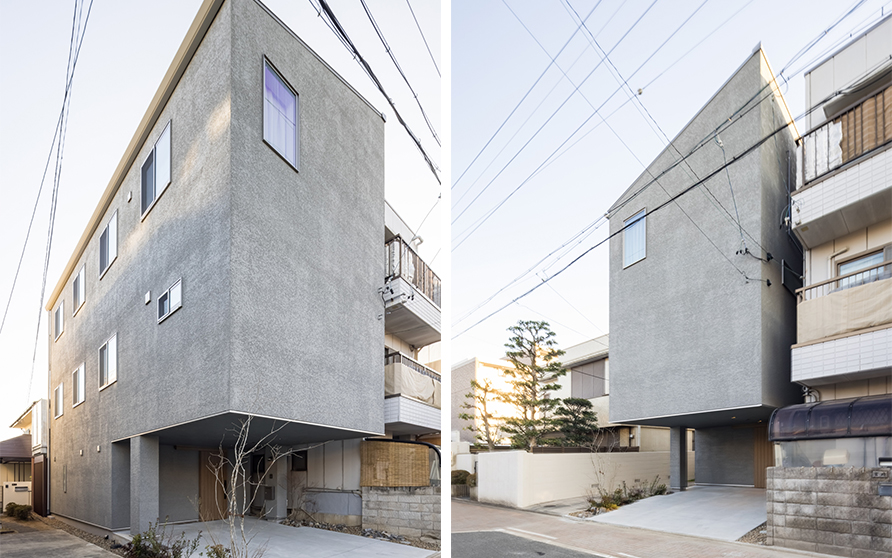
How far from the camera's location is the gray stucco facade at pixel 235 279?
4.45 meters

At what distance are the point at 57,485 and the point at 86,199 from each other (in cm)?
507

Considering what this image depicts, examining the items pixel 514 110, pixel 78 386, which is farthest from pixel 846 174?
pixel 78 386

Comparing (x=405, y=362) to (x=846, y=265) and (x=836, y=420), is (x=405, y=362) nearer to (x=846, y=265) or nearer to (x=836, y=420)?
(x=836, y=420)

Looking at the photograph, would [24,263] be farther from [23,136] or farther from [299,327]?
[299,327]

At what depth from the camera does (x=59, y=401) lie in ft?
32.1

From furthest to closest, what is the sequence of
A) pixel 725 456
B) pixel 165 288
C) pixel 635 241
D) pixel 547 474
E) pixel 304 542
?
pixel 725 456 < pixel 547 474 < pixel 635 241 < pixel 304 542 < pixel 165 288

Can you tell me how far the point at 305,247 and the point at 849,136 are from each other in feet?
16.4

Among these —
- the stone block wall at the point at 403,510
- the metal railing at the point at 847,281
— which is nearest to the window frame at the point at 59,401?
the stone block wall at the point at 403,510

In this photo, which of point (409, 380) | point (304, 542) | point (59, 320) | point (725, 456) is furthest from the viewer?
point (59, 320)

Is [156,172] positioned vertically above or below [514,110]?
below

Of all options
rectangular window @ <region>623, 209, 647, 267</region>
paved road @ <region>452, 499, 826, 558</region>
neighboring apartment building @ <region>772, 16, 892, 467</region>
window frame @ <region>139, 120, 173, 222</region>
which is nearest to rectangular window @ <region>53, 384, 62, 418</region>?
window frame @ <region>139, 120, 173, 222</region>

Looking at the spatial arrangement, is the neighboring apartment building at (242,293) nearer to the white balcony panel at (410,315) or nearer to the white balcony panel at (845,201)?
the white balcony panel at (410,315)

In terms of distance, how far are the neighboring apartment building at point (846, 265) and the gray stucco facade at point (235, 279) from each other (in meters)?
4.31

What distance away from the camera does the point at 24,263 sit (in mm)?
6457
